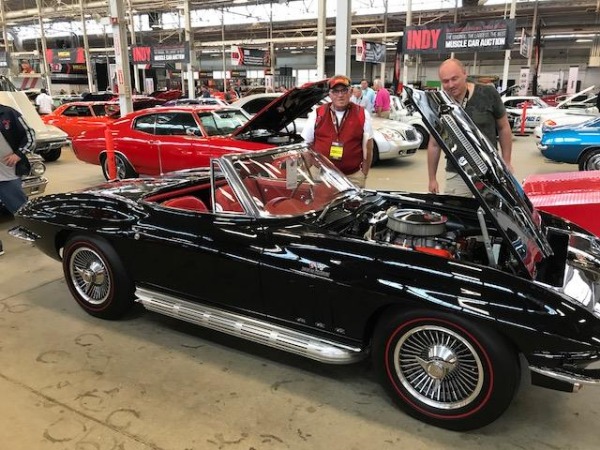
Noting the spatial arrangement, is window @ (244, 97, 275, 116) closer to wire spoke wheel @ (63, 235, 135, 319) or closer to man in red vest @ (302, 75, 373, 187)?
man in red vest @ (302, 75, 373, 187)

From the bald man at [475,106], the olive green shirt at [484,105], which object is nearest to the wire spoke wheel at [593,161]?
the bald man at [475,106]

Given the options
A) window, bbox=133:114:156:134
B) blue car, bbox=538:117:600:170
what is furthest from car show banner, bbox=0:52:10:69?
blue car, bbox=538:117:600:170

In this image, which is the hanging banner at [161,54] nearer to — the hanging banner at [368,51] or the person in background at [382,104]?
the hanging banner at [368,51]

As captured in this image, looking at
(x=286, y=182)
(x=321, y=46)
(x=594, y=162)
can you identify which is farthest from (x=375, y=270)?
(x=321, y=46)

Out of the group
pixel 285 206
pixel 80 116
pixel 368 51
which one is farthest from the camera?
pixel 368 51

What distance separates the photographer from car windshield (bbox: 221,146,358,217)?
3025 millimetres

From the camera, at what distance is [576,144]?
873cm

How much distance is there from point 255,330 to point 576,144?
8.17 meters

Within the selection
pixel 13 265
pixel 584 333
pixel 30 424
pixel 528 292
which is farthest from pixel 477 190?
pixel 13 265

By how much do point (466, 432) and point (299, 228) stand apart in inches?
54.6

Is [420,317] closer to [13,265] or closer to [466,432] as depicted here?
[466,432]

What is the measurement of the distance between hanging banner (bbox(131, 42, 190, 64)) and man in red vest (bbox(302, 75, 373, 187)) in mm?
18116

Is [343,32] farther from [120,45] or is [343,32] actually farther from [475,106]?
[475,106]

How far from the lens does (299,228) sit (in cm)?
283
